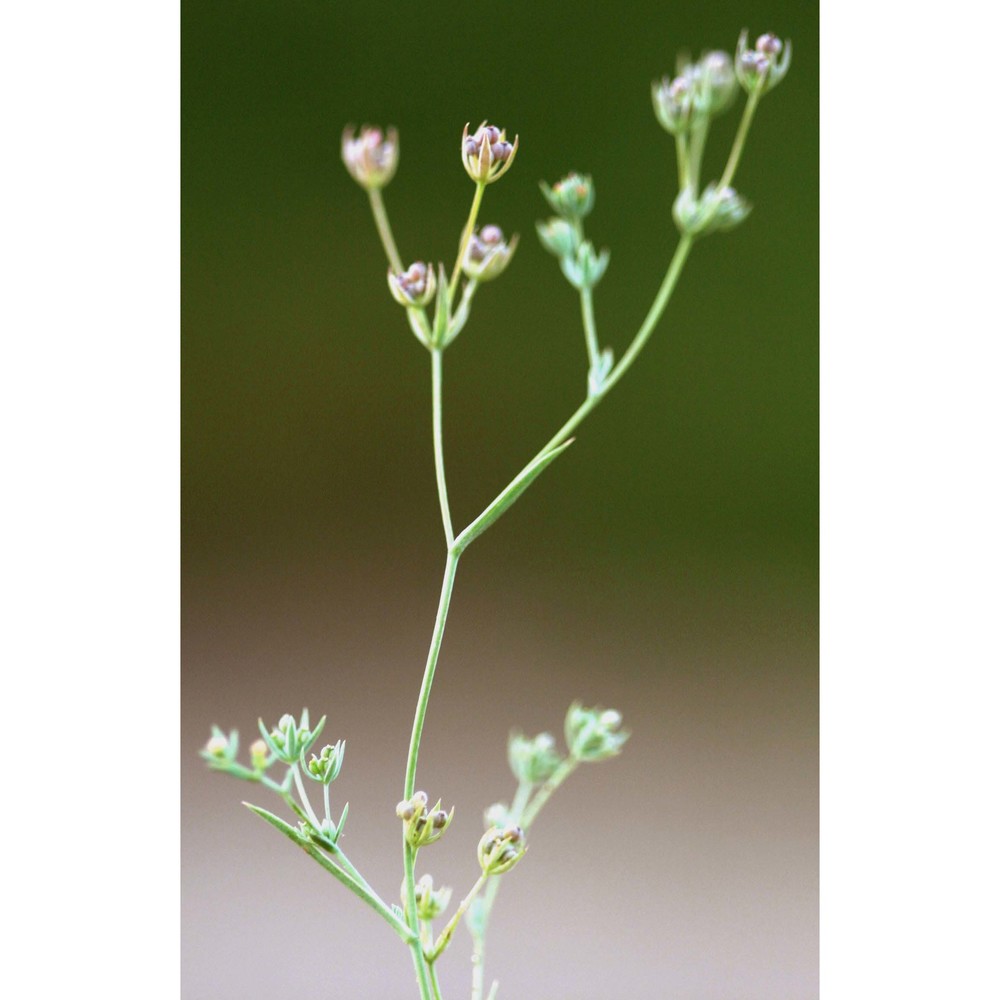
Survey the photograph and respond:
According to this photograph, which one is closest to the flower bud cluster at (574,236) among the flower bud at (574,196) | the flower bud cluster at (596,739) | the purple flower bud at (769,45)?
the flower bud at (574,196)

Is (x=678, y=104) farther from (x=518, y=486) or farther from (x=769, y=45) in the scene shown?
(x=518, y=486)

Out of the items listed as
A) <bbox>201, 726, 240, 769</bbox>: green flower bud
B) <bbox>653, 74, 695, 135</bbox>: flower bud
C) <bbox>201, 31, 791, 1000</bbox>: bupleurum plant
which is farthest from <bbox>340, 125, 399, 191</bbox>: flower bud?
<bbox>201, 726, 240, 769</bbox>: green flower bud

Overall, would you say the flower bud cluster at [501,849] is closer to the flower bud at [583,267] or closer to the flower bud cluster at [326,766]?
the flower bud cluster at [326,766]

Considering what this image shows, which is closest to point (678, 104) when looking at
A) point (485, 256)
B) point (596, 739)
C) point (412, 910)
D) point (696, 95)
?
point (696, 95)

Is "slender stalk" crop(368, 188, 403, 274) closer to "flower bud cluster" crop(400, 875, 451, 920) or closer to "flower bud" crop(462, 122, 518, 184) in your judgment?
"flower bud" crop(462, 122, 518, 184)
